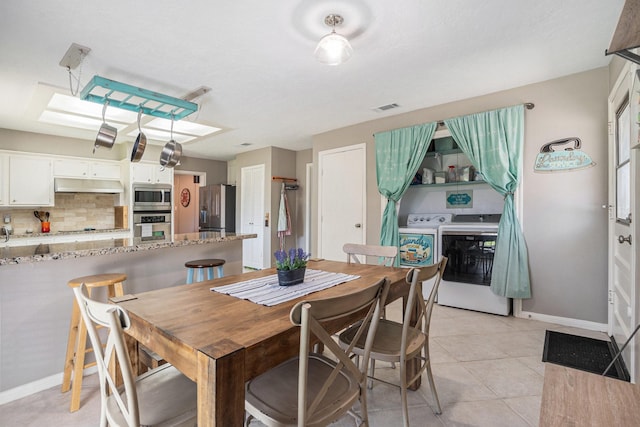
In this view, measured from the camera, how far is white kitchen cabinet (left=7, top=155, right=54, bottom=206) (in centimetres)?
441

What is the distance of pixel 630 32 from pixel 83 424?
288cm

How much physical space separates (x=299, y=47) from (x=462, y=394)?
274 cm

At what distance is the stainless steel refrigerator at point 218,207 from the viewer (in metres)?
6.55

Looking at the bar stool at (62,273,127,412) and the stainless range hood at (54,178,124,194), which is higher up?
the stainless range hood at (54,178,124,194)

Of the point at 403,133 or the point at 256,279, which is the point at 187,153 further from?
the point at 256,279

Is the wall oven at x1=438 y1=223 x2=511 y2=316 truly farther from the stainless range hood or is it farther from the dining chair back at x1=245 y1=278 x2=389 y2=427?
the stainless range hood

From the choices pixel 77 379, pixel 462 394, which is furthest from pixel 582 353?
pixel 77 379

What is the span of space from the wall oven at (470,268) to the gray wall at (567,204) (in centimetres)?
33

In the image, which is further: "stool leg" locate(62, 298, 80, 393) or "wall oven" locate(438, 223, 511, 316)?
"wall oven" locate(438, 223, 511, 316)

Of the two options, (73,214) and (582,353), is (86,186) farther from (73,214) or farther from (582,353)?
(582,353)

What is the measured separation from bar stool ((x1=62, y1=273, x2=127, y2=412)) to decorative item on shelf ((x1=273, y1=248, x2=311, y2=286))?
1.20m

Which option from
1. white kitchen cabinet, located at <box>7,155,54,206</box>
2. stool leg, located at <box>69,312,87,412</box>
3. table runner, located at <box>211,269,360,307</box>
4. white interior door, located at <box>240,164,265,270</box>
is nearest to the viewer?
table runner, located at <box>211,269,360,307</box>

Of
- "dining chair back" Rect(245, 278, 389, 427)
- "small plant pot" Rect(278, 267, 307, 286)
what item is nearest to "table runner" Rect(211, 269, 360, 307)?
"small plant pot" Rect(278, 267, 307, 286)

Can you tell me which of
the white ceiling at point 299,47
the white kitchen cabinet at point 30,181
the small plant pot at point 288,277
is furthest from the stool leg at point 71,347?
the white kitchen cabinet at point 30,181
